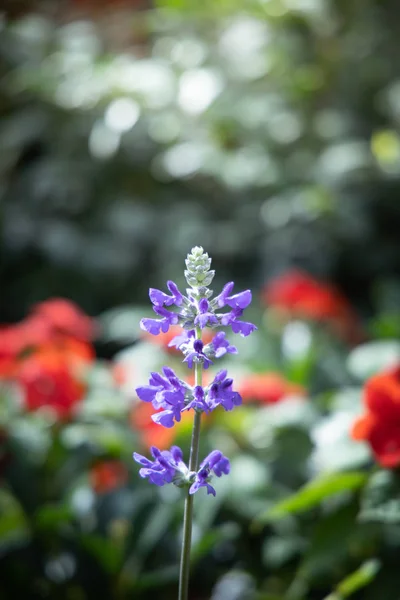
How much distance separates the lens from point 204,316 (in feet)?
1.60

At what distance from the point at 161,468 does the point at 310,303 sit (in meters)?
1.03

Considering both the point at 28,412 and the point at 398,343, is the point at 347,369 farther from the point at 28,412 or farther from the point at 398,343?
the point at 28,412

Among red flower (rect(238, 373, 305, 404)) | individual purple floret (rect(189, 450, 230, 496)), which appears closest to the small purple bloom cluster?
individual purple floret (rect(189, 450, 230, 496))

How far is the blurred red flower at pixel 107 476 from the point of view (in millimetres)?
1104

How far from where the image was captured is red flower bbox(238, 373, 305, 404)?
1.04 meters

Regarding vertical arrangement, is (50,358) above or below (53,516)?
above

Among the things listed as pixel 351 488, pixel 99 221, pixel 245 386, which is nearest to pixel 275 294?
pixel 245 386

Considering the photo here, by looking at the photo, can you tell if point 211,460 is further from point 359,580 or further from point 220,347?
point 359,580

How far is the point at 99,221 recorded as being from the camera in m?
1.99

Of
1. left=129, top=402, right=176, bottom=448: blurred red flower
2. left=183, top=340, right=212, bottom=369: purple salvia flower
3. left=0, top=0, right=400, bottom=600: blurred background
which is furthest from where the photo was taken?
left=0, top=0, right=400, bottom=600: blurred background

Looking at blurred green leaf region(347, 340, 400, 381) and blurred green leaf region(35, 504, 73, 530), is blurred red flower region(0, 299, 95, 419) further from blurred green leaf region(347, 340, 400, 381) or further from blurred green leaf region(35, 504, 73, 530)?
blurred green leaf region(347, 340, 400, 381)

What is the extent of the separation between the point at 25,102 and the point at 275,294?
1.09 meters

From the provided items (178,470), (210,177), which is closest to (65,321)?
(178,470)

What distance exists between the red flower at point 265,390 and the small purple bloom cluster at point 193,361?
0.51m
